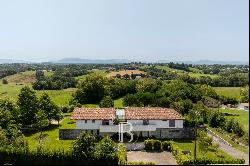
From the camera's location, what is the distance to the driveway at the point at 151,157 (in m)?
41.0

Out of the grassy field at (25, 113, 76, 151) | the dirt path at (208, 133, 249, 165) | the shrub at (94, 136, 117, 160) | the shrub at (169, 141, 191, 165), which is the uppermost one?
the shrub at (94, 136, 117, 160)

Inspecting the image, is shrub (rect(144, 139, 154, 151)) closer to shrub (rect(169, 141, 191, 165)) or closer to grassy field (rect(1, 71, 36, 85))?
shrub (rect(169, 141, 191, 165))

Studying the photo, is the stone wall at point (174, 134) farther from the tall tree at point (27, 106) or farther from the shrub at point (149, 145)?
the tall tree at point (27, 106)

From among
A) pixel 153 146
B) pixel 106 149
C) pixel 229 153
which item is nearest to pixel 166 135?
pixel 153 146

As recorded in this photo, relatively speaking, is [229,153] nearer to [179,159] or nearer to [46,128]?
[179,159]

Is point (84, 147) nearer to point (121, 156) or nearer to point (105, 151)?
point (105, 151)

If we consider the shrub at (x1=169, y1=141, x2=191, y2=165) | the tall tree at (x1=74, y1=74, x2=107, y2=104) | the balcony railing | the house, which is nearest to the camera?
the shrub at (x1=169, y1=141, x2=191, y2=165)

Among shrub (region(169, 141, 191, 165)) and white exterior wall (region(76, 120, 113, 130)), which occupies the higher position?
white exterior wall (region(76, 120, 113, 130))

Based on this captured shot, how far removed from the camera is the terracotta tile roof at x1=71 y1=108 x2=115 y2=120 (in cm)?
5272

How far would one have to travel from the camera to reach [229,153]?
145 ft

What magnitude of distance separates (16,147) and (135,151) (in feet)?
46.6

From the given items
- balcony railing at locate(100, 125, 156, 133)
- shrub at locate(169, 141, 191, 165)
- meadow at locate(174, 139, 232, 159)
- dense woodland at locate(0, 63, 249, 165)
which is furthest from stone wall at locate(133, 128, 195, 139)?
shrub at locate(169, 141, 191, 165)

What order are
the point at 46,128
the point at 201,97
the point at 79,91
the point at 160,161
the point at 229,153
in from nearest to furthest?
the point at 160,161 → the point at 229,153 → the point at 46,128 → the point at 201,97 → the point at 79,91

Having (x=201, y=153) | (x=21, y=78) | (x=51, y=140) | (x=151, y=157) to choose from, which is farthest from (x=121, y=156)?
(x=21, y=78)
